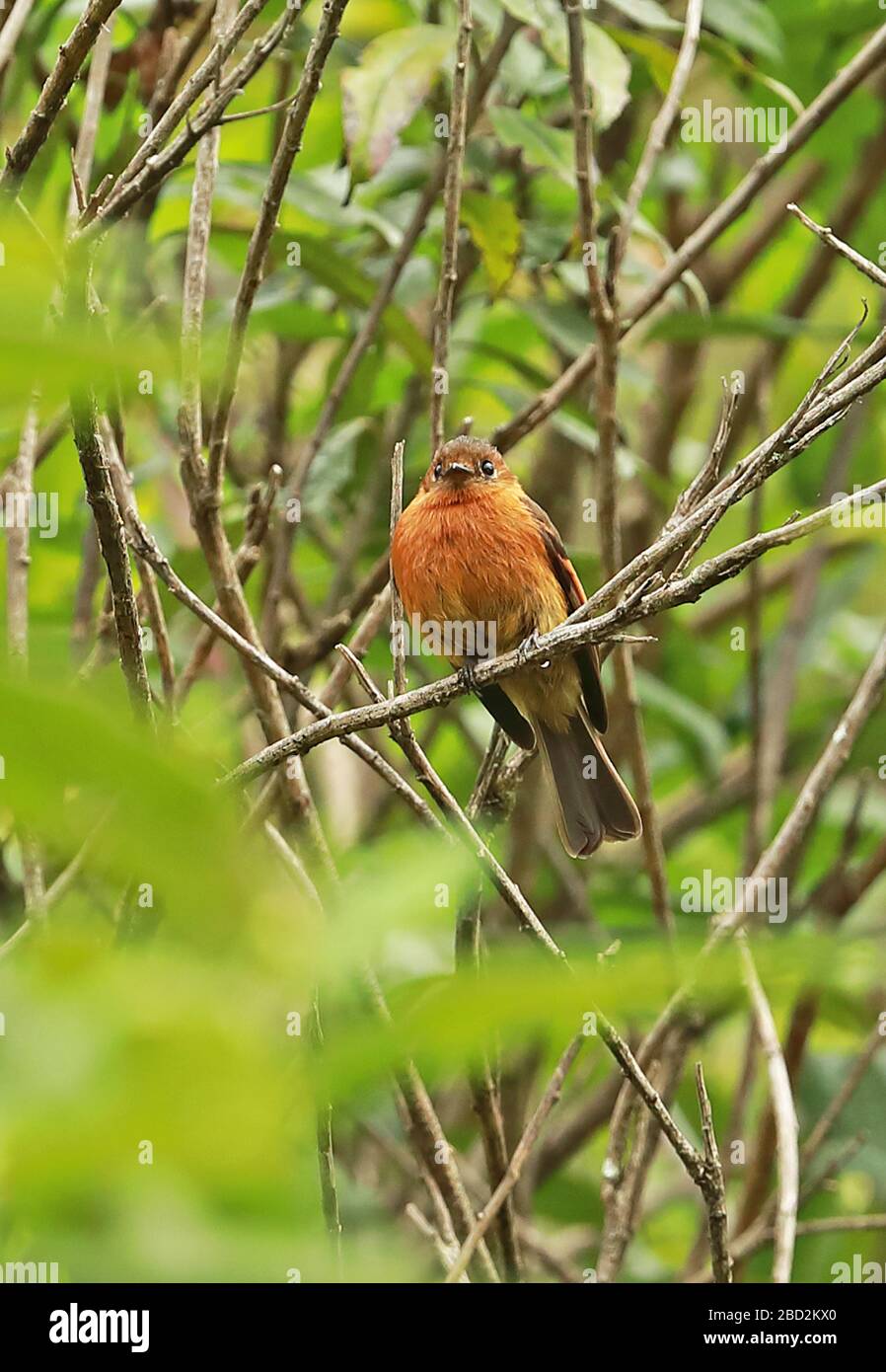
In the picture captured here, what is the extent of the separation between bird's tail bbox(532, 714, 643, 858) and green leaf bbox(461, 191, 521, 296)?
49.6 inches

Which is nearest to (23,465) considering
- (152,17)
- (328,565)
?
(152,17)

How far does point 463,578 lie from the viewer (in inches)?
167

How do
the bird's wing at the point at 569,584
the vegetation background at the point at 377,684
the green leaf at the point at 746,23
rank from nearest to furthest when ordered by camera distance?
the vegetation background at the point at 377,684, the green leaf at the point at 746,23, the bird's wing at the point at 569,584

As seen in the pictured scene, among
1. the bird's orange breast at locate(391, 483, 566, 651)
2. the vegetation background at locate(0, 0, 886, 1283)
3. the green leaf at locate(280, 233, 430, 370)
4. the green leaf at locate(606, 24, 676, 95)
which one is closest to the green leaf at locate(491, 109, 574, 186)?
the vegetation background at locate(0, 0, 886, 1283)

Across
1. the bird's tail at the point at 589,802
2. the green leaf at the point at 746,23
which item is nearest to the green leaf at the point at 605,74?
the green leaf at the point at 746,23

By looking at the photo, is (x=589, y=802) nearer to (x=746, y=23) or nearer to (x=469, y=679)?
(x=469, y=679)

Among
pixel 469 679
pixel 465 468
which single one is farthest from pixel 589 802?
pixel 469 679

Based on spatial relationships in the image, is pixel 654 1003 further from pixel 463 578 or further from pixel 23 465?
pixel 463 578

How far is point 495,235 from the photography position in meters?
3.58

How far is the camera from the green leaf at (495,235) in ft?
11.7

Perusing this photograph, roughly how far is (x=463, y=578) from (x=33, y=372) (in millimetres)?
3738

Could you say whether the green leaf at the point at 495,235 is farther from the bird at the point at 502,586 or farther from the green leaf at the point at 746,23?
the green leaf at the point at 746,23

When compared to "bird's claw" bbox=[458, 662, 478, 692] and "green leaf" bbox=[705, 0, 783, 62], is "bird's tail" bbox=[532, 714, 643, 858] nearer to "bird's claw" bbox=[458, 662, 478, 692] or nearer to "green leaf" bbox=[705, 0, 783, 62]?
"bird's claw" bbox=[458, 662, 478, 692]

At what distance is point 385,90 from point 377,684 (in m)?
1.92
